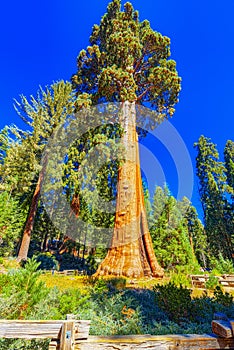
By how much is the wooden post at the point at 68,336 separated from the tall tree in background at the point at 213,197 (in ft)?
80.0

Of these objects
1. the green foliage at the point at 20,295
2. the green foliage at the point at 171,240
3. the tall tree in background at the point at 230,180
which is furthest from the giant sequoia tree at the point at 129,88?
the tall tree in background at the point at 230,180

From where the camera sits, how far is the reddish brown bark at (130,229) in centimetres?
862

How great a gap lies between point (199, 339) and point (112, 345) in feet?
3.10

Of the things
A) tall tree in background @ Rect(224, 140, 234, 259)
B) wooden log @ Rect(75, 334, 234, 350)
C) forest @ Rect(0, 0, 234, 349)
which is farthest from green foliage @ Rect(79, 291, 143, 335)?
tall tree in background @ Rect(224, 140, 234, 259)

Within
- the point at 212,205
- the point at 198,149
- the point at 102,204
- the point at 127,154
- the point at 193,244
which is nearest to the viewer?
the point at 127,154

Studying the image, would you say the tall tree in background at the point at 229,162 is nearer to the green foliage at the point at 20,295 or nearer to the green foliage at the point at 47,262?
the green foliage at the point at 47,262

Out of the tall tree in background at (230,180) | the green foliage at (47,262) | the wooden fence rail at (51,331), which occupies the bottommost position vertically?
the wooden fence rail at (51,331)

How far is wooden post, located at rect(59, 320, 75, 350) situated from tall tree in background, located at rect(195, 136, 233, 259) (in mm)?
24386

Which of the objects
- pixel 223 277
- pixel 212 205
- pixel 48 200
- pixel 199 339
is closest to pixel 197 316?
pixel 199 339

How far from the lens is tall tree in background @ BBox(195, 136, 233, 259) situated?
23.2 m

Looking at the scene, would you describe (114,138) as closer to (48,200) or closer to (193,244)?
(48,200)

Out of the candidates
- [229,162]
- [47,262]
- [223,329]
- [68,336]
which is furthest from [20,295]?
[229,162]

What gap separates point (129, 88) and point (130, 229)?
27.3ft

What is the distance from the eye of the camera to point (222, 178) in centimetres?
2438
